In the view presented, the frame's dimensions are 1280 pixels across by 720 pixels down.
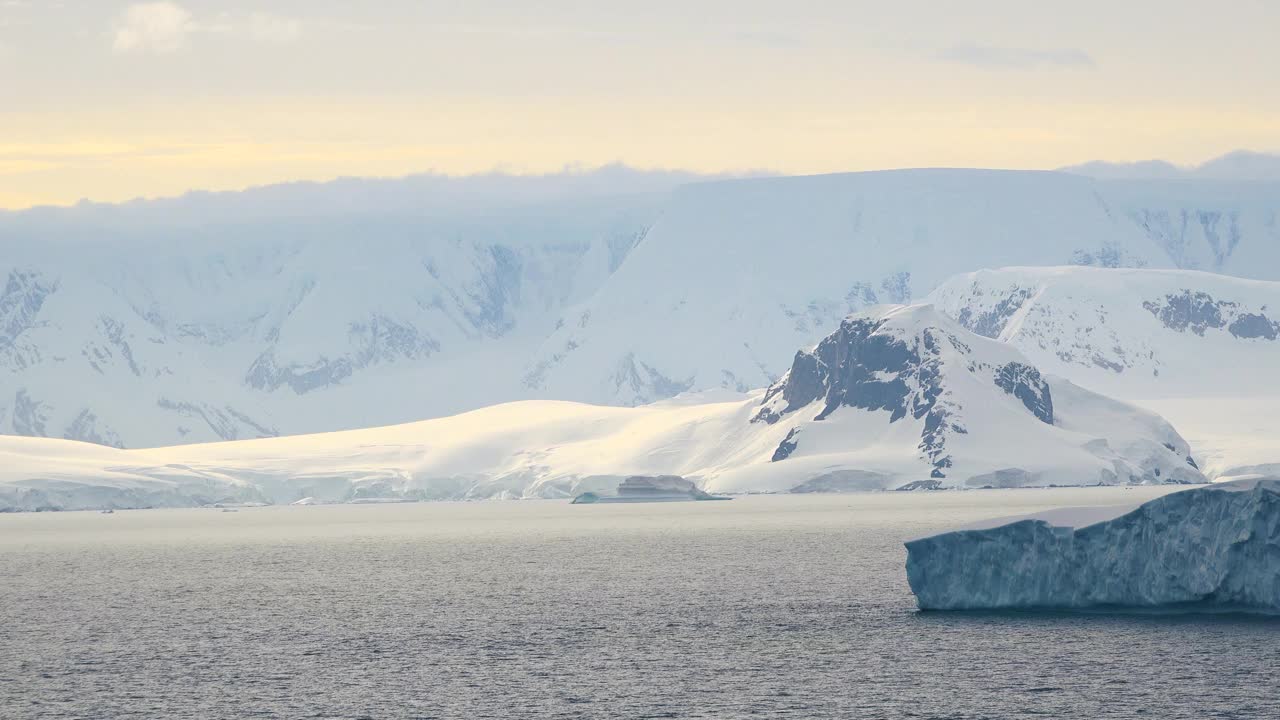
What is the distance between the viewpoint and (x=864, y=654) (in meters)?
87.1

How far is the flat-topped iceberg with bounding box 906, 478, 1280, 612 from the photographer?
292 feet

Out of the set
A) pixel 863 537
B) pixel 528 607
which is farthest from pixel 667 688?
pixel 863 537

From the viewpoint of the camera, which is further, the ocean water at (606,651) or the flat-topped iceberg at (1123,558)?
the flat-topped iceberg at (1123,558)

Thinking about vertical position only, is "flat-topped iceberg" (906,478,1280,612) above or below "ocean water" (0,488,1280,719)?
above

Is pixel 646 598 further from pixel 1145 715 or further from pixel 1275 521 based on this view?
pixel 1145 715

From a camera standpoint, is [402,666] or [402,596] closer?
[402,666]

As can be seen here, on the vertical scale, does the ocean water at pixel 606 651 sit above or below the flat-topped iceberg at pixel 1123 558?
below

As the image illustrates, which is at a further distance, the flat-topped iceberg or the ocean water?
the flat-topped iceberg

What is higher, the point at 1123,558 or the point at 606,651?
the point at 1123,558

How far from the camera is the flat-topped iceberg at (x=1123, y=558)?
8900 cm

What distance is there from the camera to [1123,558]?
94188 mm

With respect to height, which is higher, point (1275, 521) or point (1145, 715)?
point (1275, 521)

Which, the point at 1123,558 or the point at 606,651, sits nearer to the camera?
the point at 606,651

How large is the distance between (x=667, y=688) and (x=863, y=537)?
330 ft
